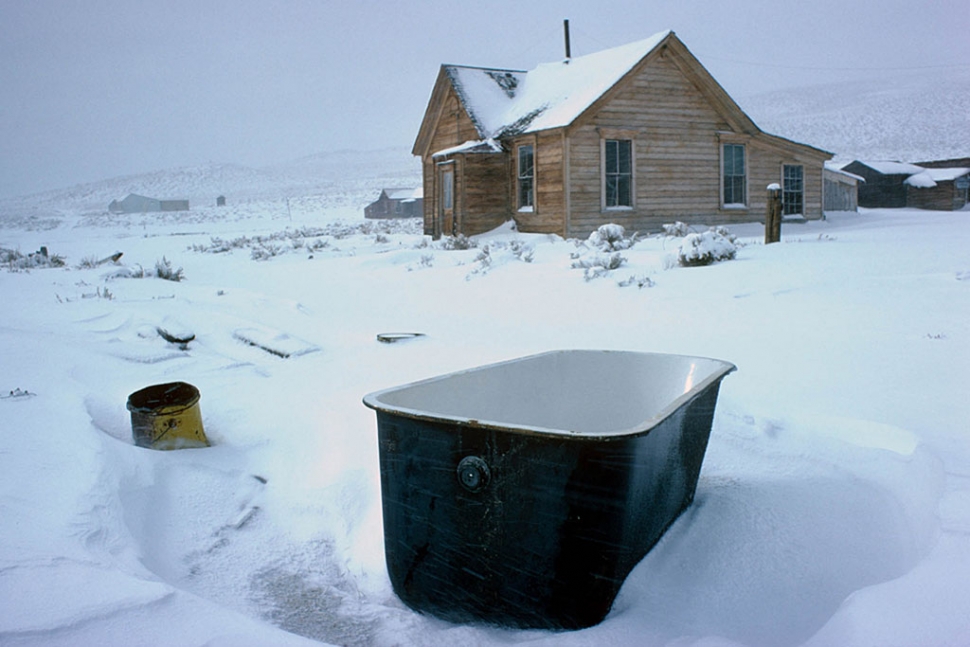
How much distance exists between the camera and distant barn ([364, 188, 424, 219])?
48.3 metres

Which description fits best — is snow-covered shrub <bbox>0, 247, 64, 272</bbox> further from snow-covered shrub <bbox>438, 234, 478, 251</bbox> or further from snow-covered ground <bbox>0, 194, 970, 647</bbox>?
snow-covered shrub <bbox>438, 234, 478, 251</bbox>

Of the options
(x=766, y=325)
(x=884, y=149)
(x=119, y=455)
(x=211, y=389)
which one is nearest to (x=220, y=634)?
(x=119, y=455)

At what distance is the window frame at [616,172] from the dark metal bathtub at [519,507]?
13.2 metres

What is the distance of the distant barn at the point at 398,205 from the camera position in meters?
48.3

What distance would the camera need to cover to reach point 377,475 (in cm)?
351

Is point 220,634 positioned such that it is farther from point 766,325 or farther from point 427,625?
point 766,325

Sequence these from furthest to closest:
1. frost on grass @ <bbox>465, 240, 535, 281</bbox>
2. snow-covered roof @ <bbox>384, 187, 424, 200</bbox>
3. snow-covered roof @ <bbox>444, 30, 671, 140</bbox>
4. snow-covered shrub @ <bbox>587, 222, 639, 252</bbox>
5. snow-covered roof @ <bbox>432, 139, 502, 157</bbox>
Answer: snow-covered roof @ <bbox>384, 187, 424, 200</bbox>, snow-covered roof @ <bbox>432, 139, 502, 157</bbox>, snow-covered roof @ <bbox>444, 30, 671, 140</bbox>, snow-covered shrub @ <bbox>587, 222, 639, 252</bbox>, frost on grass @ <bbox>465, 240, 535, 281</bbox>

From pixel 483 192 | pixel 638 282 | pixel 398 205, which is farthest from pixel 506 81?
pixel 398 205

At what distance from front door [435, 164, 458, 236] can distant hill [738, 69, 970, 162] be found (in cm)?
4766

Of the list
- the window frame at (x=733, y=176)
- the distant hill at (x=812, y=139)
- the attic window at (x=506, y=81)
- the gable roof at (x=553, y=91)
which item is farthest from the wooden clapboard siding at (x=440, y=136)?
the distant hill at (x=812, y=139)

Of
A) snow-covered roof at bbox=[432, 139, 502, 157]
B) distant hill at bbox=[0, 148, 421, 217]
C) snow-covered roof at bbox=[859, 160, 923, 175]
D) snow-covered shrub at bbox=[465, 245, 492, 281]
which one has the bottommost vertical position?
snow-covered shrub at bbox=[465, 245, 492, 281]

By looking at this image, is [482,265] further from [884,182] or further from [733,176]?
[884,182]

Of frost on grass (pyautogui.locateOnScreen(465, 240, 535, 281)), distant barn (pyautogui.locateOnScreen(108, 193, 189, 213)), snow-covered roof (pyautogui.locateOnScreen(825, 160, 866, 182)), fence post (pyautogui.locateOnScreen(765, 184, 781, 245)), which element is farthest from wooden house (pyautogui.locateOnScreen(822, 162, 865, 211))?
distant barn (pyautogui.locateOnScreen(108, 193, 189, 213))

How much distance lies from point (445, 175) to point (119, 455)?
1561 cm
